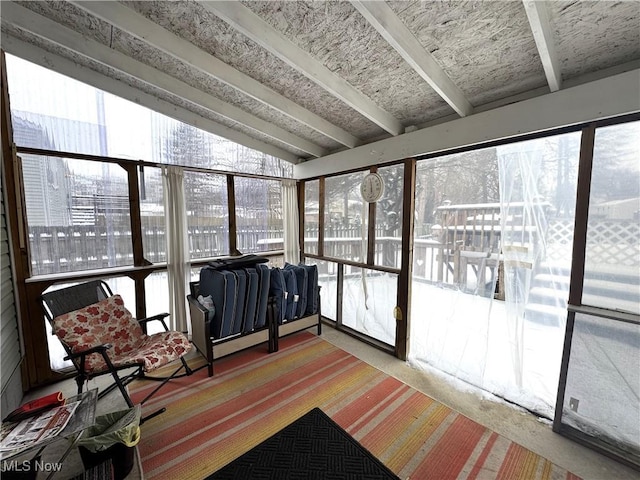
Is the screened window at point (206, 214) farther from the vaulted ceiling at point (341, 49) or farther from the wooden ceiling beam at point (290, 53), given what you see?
the wooden ceiling beam at point (290, 53)

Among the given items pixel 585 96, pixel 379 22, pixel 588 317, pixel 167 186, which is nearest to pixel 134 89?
pixel 167 186

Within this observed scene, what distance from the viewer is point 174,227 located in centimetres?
288

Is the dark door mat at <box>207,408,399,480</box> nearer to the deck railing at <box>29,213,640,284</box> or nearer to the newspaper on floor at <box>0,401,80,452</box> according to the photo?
the newspaper on floor at <box>0,401,80,452</box>

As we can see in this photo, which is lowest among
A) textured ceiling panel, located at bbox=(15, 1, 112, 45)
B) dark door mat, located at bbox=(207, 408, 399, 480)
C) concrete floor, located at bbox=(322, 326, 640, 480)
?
concrete floor, located at bbox=(322, 326, 640, 480)

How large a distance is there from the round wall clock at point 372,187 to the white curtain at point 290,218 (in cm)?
129

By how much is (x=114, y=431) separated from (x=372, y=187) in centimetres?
286

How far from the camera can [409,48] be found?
1.57m

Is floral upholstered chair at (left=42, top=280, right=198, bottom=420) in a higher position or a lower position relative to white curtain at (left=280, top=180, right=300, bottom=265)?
lower

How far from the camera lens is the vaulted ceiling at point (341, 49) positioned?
1404 millimetres

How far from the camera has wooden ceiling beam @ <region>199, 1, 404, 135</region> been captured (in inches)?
58.0

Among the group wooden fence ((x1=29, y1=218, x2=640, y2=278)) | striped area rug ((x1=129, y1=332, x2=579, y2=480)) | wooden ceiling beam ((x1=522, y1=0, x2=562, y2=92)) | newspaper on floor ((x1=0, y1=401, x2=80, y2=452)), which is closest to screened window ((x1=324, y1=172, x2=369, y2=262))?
wooden fence ((x1=29, y1=218, x2=640, y2=278))

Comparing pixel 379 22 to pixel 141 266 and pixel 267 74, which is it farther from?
Answer: pixel 141 266

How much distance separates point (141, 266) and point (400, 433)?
2896mm

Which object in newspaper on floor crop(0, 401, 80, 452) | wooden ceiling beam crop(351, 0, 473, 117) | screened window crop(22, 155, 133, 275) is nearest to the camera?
newspaper on floor crop(0, 401, 80, 452)
